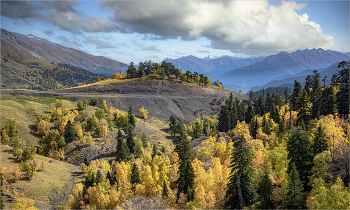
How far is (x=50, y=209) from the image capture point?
158 feet

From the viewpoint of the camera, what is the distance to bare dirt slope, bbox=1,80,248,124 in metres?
136

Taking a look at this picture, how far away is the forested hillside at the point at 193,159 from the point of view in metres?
31.3

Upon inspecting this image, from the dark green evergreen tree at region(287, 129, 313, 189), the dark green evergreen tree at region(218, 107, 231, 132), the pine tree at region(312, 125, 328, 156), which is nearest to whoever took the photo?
the dark green evergreen tree at region(287, 129, 313, 189)

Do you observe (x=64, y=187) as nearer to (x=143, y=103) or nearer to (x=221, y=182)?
(x=221, y=182)

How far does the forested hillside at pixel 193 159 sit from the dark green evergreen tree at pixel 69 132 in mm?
415

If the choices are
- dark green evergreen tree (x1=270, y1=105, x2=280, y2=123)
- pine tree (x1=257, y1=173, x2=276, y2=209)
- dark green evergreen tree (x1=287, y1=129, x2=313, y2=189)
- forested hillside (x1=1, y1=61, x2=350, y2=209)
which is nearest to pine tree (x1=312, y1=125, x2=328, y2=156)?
forested hillside (x1=1, y1=61, x2=350, y2=209)

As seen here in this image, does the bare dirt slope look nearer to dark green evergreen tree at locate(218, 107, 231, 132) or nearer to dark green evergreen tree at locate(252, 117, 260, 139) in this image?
dark green evergreen tree at locate(218, 107, 231, 132)

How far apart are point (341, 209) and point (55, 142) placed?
9354 centimetres

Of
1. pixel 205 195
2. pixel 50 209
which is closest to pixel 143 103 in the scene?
pixel 50 209

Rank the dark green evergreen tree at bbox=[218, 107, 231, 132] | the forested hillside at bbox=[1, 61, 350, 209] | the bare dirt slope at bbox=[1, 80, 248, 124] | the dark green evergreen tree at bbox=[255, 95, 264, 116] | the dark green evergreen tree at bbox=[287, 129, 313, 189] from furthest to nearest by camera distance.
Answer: the bare dirt slope at bbox=[1, 80, 248, 124], the dark green evergreen tree at bbox=[255, 95, 264, 116], the dark green evergreen tree at bbox=[218, 107, 231, 132], the dark green evergreen tree at bbox=[287, 129, 313, 189], the forested hillside at bbox=[1, 61, 350, 209]

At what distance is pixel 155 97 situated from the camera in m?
159

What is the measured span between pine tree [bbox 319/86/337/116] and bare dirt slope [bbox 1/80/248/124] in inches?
3570

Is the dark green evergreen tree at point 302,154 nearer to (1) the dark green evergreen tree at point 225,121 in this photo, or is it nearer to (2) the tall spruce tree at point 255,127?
(2) the tall spruce tree at point 255,127

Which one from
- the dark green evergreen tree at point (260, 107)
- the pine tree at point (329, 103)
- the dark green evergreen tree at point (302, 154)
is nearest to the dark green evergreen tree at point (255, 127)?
the pine tree at point (329, 103)
